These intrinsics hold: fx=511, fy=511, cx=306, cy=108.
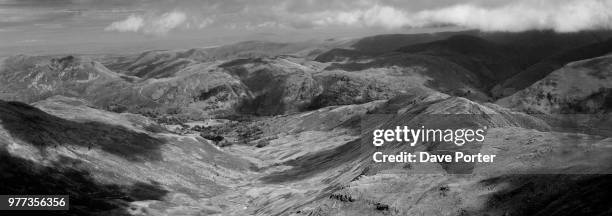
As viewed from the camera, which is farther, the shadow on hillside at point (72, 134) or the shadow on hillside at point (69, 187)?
the shadow on hillside at point (72, 134)

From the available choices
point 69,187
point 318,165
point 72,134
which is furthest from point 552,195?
point 72,134

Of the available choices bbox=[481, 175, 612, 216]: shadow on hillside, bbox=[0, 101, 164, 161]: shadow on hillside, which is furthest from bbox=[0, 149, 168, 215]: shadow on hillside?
bbox=[481, 175, 612, 216]: shadow on hillside

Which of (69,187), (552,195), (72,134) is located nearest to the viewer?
(552,195)

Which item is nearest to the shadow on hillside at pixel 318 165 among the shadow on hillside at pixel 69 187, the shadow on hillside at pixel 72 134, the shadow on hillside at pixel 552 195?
the shadow on hillside at pixel 72 134

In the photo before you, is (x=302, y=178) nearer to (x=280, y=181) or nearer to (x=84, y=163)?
(x=280, y=181)

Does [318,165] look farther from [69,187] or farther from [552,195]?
[552,195]

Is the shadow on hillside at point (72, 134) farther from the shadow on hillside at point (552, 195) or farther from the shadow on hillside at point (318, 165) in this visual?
the shadow on hillside at point (552, 195)
